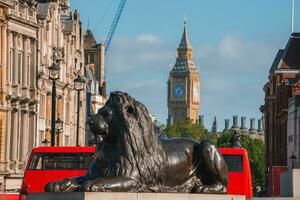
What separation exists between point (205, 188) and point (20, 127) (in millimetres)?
66071

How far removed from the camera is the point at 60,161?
40.0 m

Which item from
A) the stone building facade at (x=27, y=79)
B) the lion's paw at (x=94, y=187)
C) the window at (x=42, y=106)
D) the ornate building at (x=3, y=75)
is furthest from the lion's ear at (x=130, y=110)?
the window at (x=42, y=106)

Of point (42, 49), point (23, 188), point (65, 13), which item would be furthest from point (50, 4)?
point (23, 188)

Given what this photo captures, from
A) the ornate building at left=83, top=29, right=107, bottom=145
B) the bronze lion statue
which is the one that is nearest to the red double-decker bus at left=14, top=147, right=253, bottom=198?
the bronze lion statue

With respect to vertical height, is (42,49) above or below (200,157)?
above

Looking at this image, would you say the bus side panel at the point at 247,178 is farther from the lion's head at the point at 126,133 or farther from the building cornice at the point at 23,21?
the building cornice at the point at 23,21

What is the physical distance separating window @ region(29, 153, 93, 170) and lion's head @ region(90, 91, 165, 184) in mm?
17745

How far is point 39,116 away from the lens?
313 ft

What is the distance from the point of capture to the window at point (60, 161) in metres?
39.4

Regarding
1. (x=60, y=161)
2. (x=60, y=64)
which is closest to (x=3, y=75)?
(x=60, y=64)

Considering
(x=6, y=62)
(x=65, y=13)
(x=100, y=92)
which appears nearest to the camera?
(x=6, y=62)

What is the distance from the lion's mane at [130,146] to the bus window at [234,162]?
18020 millimetres

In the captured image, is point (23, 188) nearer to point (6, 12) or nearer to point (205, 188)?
point (205, 188)

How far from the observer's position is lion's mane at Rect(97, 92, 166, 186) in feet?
69.6
